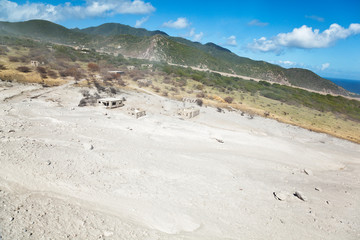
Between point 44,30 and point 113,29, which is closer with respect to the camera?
point 44,30

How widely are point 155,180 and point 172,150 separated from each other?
3452mm

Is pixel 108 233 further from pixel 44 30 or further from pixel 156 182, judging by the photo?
pixel 44 30

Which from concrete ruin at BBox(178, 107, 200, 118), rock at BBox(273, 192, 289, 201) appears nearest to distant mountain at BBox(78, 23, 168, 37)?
concrete ruin at BBox(178, 107, 200, 118)

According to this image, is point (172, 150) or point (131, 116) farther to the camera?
point (131, 116)

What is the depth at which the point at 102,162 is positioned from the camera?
9.12 metres

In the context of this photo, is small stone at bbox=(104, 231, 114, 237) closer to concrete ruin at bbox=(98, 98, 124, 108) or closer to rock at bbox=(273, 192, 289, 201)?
rock at bbox=(273, 192, 289, 201)

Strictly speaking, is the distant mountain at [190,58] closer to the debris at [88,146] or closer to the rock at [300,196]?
the debris at [88,146]

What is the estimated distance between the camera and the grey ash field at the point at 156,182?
5969 mm

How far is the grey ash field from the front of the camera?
597 cm

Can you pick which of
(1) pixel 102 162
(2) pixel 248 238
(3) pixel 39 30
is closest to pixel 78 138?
(1) pixel 102 162

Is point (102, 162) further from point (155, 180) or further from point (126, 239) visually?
point (126, 239)

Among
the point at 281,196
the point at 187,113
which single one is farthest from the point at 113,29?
the point at 281,196

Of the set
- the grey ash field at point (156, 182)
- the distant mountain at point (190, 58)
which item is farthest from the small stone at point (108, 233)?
the distant mountain at point (190, 58)

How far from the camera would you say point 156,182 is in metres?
8.38
